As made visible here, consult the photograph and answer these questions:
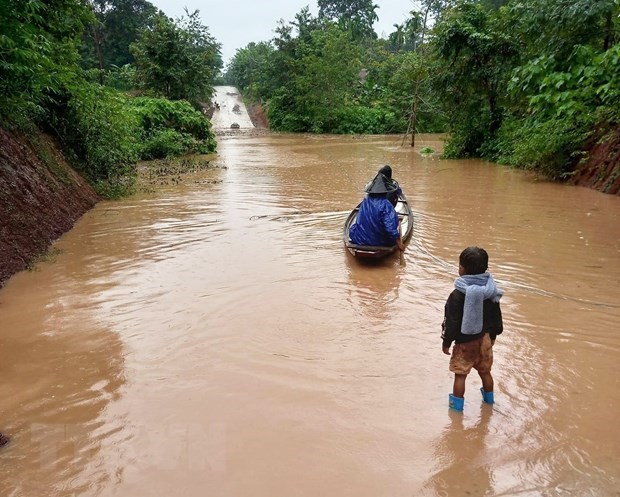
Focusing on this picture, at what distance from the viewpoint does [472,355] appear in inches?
159

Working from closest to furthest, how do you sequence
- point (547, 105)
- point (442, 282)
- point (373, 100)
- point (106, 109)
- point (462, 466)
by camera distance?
point (462, 466) < point (442, 282) < point (106, 109) < point (547, 105) < point (373, 100)

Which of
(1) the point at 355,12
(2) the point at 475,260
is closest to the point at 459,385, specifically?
(2) the point at 475,260

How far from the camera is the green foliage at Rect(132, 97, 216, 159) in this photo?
23.4m

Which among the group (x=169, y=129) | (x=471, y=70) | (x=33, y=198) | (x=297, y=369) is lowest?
(x=297, y=369)

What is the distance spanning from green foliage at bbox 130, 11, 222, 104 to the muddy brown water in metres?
23.1

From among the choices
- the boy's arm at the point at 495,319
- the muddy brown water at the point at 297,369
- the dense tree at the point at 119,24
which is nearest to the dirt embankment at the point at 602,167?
the muddy brown water at the point at 297,369

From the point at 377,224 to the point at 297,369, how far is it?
363 cm

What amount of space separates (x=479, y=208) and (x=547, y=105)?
5627 millimetres

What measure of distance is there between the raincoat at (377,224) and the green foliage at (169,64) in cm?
2582

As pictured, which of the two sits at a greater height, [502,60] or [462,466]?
[502,60]

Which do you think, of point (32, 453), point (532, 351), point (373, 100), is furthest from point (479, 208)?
point (373, 100)

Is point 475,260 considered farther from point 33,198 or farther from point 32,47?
point 33,198

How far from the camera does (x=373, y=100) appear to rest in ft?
157

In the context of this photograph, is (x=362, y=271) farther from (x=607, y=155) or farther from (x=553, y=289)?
(x=607, y=155)
